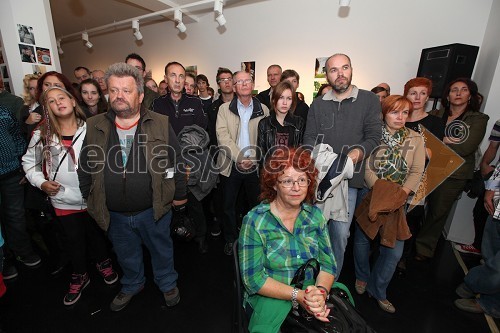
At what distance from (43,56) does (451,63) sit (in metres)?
5.05

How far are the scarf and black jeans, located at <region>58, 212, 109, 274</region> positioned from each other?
8.03 ft

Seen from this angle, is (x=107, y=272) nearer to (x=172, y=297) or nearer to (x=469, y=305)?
(x=172, y=297)

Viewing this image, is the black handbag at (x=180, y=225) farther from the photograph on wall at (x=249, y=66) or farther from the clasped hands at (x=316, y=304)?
the photograph on wall at (x=249, y=66)

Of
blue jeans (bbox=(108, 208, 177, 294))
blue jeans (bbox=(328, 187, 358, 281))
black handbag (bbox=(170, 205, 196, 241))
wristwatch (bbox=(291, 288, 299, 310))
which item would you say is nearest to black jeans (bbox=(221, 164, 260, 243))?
black handbag (bbox=(170, 205, 196, 241))

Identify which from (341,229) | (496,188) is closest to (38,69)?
(341,229)

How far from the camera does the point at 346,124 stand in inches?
77.7

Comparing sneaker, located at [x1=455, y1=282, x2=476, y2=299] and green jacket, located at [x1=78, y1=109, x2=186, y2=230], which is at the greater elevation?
green jacket, located at [x1=78, y1=109, x2=186, y2=230]

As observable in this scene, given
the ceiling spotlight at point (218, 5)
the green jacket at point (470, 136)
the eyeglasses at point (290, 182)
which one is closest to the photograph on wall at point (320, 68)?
the ceiling spotlight at point (218, 5)

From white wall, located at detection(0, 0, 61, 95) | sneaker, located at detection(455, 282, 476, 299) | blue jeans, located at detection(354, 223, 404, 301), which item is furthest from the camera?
white wall, located at detection(0, 0, 61, 95)

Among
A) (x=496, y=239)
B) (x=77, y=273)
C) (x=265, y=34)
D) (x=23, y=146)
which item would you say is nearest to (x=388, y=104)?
(x=496, y=239)

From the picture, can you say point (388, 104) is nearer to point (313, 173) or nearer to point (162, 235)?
point (313, 173)

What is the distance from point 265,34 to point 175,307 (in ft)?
17.2

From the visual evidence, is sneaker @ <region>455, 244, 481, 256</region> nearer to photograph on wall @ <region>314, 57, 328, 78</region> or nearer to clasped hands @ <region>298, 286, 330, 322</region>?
clasped hands @ <region>298, 286, 330, 322</region>

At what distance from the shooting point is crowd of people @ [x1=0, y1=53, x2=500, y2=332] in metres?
1.40
